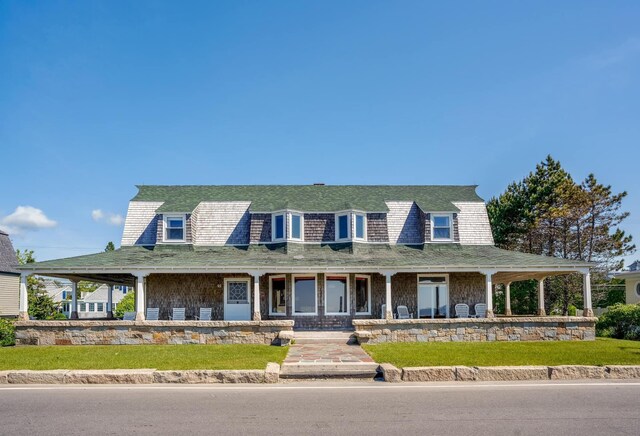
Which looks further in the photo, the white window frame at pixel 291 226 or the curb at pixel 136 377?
the white window frame at pixel 291 226

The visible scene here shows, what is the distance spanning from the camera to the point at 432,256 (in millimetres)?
23688

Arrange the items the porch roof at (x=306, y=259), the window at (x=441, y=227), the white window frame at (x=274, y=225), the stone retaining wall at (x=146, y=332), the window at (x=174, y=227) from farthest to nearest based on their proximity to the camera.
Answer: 1. the window at (x=441, y=227)
2. the window at (x=174, y=227)
3. the white window frame at (x=274, y=225)
4. the porch roof at (x=306, y=259)
5. the stone retaining wall at (x=146, y=332)

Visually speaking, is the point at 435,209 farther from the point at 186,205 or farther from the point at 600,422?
the point at 600,422

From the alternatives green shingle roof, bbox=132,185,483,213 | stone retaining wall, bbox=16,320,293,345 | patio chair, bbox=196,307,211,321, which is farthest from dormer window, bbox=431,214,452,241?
patio chair, bbox=196,307,211,321

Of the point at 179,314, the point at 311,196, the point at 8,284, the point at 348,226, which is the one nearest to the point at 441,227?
the point at 348,226

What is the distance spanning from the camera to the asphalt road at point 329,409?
7.72m

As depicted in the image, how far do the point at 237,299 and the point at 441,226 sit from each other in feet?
32.2

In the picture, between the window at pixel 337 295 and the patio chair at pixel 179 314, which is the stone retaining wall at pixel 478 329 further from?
the patio chair at pixel 179 314

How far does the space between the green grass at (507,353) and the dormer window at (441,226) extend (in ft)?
24.5

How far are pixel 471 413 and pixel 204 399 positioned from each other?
4519 millimetres

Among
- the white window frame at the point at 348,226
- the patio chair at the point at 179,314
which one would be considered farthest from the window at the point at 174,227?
the white window frame at the point at 348,226

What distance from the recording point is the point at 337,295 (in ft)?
76.9

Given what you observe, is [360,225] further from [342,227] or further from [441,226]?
[441,226]

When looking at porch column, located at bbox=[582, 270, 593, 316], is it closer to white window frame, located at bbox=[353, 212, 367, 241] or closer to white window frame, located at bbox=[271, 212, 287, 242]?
white window frame, located at bbox=[353, 212, 367, 241]
